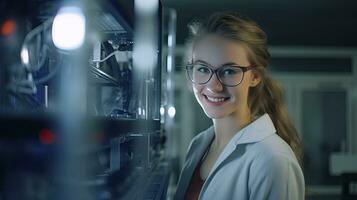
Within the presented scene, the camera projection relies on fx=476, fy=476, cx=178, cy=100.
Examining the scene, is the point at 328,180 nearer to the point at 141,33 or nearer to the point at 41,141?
the point at 141,33

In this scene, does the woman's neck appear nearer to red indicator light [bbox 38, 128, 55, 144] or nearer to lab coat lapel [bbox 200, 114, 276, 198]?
lab coat lapel [bbox 200, 114, 276, 198]

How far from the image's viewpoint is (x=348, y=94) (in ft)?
23.1

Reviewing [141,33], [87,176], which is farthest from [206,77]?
[87,176]

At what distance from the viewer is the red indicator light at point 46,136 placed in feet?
1.46

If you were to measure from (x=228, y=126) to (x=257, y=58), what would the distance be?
21 cm

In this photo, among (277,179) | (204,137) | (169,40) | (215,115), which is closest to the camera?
(277,179)

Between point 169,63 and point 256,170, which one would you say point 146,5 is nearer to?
point 256,170

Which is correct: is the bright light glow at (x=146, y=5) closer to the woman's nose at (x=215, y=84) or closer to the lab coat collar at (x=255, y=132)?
the woman's nose at (x=215, y=84)

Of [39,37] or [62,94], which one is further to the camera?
[39,37]

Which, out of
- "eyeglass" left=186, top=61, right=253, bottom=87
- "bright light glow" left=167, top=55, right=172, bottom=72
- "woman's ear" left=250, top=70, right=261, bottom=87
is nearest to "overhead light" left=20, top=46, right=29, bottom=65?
"eyeglass" left=186, top=61, right=253, bottom=87

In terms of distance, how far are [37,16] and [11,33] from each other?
13 centimetres

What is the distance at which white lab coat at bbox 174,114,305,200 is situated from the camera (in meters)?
1.04

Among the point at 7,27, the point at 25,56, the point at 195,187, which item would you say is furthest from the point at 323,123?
the point at 7,27

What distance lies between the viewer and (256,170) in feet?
3.53
